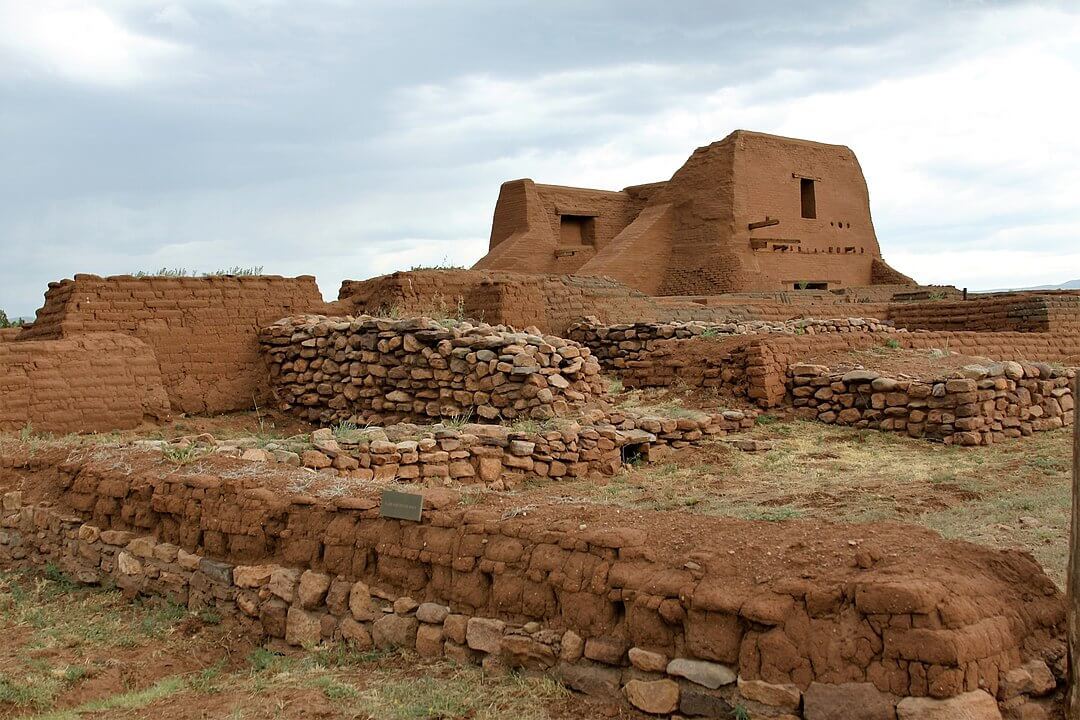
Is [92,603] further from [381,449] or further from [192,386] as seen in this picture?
[192,386]

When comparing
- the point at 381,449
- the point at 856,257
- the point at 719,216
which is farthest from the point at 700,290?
the point at 381,449

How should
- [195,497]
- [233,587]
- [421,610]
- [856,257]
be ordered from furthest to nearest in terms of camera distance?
[856,257]
[195,497]
[233,587]
[421,610]

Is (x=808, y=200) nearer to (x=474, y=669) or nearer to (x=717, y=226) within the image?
(x=717, y=226)

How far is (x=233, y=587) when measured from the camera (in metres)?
5.45

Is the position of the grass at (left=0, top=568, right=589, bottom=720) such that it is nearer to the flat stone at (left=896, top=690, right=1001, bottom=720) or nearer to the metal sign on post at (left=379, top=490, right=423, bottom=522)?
the metal sign on post at (left=379, top=490, right=423, bottom=522)

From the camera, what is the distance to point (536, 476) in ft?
26.9

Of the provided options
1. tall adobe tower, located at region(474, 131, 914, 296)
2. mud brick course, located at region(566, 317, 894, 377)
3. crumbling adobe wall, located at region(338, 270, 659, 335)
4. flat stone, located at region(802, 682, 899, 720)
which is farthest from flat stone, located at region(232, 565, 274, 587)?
tall adobe tower, located at region(474, 131, 914, 296)

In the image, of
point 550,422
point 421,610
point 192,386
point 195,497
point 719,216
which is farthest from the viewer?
point 719,216

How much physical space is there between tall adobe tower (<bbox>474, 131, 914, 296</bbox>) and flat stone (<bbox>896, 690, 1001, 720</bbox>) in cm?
1785

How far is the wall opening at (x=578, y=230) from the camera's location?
24.5m

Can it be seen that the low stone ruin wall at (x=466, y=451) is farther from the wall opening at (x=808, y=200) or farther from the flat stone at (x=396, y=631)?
the wall opening at (x=808, y=200)

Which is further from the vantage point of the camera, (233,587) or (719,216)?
(719,216)

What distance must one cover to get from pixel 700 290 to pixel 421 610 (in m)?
18.4

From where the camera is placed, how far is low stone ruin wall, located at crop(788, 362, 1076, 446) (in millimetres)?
9266
